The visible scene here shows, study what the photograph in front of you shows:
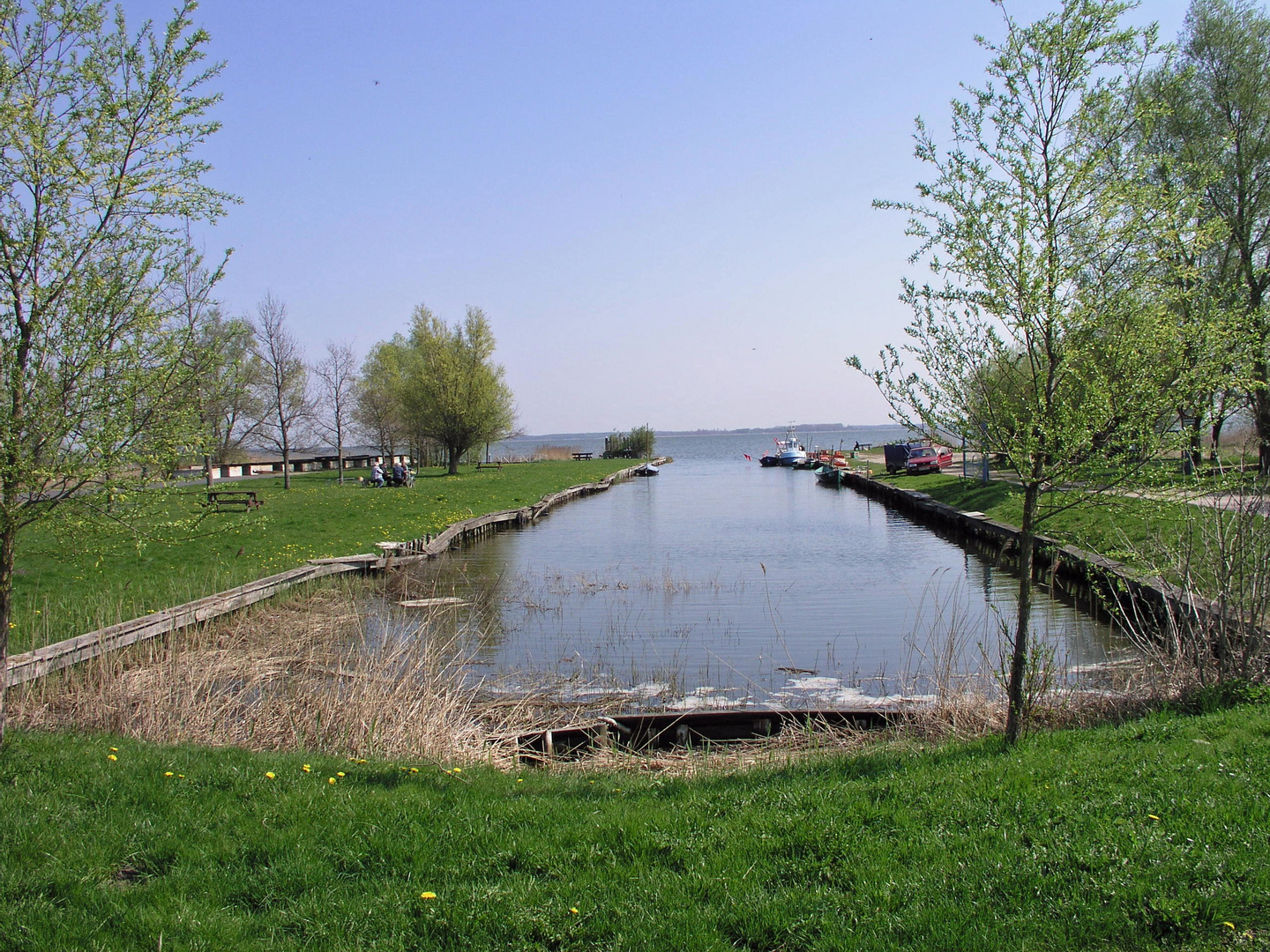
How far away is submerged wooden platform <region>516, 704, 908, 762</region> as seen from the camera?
28.0 feet

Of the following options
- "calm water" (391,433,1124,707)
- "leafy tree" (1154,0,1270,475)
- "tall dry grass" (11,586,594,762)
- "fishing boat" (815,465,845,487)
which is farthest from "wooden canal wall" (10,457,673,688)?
"fishing boat" (815,465,845,487)

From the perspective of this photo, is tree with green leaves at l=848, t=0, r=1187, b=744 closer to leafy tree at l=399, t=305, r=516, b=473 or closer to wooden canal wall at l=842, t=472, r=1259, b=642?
wooden canal wall at l=842, t=472, r=1259, b=642

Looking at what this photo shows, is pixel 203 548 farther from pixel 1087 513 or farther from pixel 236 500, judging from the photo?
pixel 1087 513

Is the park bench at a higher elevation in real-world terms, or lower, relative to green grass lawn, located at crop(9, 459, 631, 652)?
higher

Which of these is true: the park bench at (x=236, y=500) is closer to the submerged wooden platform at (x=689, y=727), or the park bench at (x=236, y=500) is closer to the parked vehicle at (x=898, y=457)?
the submerged wooden platform at (x=689, y=727)

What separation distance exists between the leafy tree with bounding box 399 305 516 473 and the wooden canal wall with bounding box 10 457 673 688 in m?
24.8

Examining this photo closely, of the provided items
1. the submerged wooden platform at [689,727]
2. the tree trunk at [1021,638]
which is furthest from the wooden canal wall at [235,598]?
the tree trunk at [1021,638]

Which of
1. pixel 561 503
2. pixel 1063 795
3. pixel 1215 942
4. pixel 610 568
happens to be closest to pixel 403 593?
pixel 610 568

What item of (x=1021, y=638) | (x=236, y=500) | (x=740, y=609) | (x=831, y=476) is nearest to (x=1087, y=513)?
(x=740, y=609)

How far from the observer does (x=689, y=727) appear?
Answer: 8969 mm

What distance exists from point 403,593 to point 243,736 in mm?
9367

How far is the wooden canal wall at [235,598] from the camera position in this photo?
938 centimetres

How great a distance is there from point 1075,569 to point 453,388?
144ft

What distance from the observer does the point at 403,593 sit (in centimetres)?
1716
